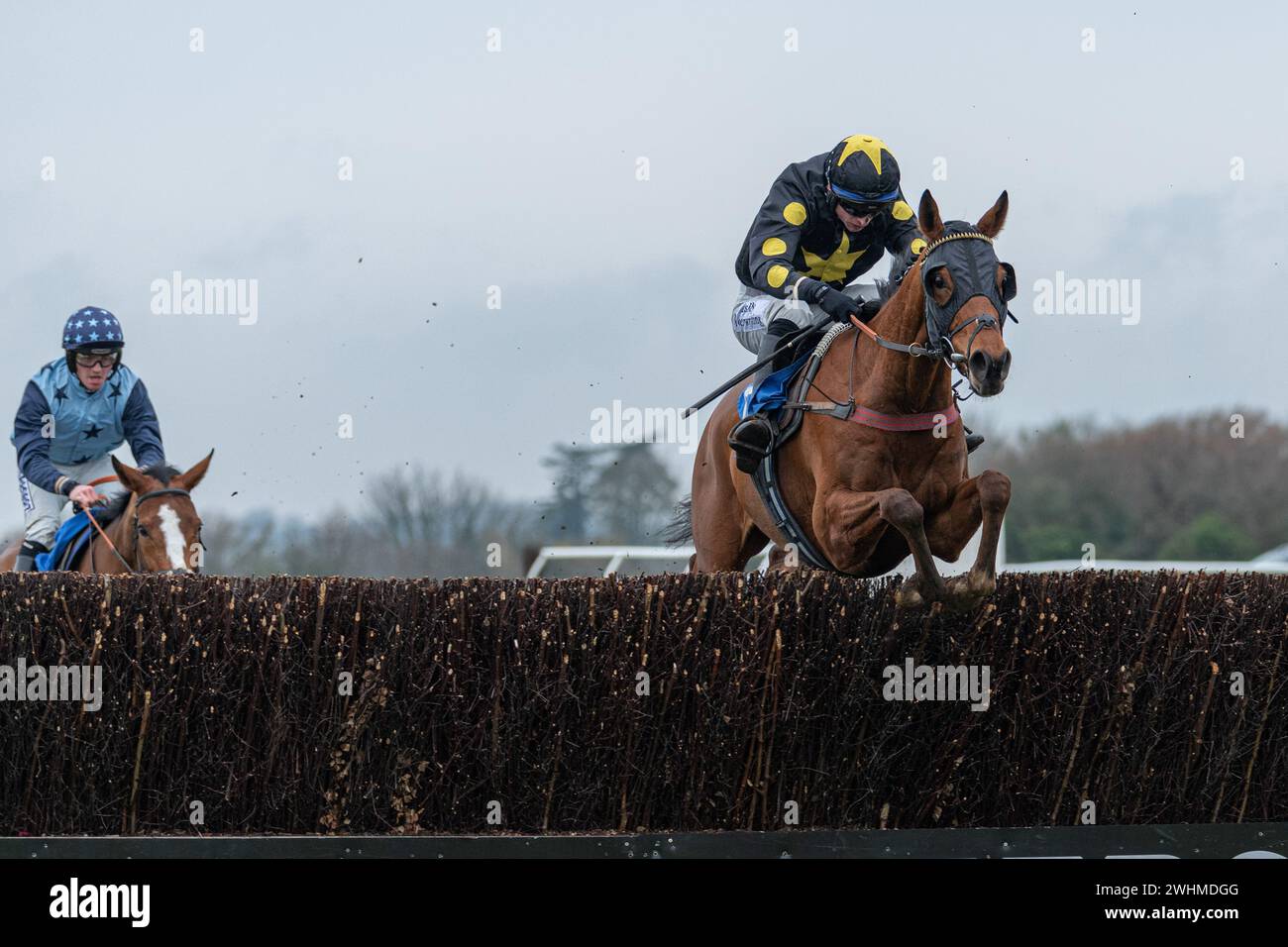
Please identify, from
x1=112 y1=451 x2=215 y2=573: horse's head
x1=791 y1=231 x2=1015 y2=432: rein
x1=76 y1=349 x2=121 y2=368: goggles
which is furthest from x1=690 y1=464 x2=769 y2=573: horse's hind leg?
x1=76 y1=349 x2=121 y2=368: goggles

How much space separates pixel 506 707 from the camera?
20.9 ft

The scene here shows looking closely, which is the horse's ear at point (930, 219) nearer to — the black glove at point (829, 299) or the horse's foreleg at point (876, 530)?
the black glove at point (829, 299)

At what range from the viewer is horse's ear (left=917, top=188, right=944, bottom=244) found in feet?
23.0

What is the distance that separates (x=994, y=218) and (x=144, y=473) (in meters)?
5.08

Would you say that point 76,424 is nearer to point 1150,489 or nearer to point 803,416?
point 803,416

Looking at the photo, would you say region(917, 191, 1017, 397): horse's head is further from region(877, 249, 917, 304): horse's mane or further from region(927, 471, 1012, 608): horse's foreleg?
region(877, 249, 917, 304): horse's mane

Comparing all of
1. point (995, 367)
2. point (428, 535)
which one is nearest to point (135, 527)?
point (995, 367)

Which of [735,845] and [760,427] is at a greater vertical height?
[760,427]

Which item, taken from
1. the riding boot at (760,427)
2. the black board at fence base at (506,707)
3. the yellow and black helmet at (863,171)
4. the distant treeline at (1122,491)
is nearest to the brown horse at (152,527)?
the black board at fence base at (506,707)

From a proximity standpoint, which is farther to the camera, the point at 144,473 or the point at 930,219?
the point at 144,473

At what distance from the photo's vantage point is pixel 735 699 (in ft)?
21.1
